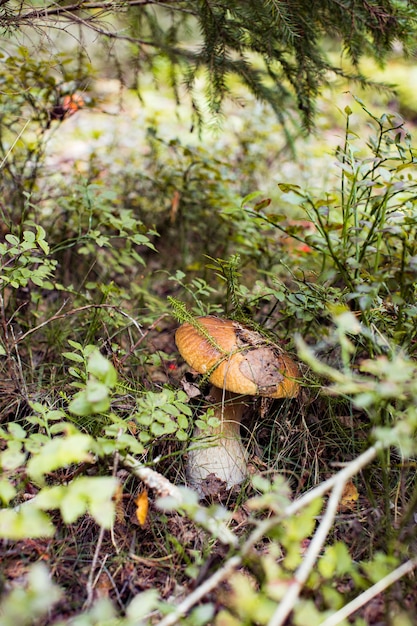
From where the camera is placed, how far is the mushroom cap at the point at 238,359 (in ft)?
5.35

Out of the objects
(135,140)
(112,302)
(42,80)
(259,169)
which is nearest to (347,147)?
(112,302)

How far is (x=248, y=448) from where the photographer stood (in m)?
1.90

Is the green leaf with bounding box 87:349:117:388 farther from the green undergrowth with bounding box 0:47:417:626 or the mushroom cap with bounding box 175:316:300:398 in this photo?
the mushroom cap with bounding box 175:316:300:398

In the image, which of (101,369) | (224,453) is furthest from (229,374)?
(101,369)

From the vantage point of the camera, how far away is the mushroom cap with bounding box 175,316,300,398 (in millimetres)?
1630

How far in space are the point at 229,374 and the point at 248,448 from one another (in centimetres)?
44

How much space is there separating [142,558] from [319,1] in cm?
211

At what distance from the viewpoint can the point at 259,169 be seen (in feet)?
15.4

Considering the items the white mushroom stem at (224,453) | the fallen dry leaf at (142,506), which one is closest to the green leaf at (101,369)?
the fallen dry leaf at (142,506)

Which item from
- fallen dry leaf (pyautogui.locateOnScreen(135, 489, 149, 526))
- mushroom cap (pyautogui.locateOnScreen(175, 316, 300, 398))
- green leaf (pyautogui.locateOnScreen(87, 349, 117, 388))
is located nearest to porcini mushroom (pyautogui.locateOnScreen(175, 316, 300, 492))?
mushroom cap (pyautogui.locateOnScreen(175, 316, 300, 398))

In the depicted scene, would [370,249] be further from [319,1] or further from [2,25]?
[2,25]

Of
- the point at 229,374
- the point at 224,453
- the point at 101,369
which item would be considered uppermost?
the point at 101,369

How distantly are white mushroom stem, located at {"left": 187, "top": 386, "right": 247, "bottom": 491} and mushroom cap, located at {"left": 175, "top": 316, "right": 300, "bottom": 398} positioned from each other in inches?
7.1

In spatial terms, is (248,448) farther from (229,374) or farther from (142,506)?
(142,506)
